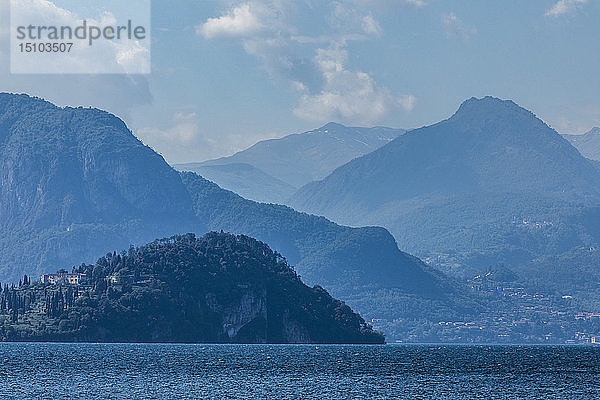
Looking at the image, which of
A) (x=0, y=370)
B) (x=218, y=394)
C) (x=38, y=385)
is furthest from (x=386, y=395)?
(x=0, y=370)

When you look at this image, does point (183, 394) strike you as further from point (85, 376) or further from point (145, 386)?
point (85, 376)

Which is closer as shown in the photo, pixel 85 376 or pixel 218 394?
pixel 218 394

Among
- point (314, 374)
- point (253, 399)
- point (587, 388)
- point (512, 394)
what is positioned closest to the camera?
point (253, 399)

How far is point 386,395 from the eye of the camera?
15850 cm

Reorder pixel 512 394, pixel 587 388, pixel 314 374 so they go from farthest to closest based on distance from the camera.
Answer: pixel 314 374
pixel 587 388
pixel 512 394

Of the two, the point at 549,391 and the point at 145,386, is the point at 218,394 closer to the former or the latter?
the point at 145,386

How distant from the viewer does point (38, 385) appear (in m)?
168

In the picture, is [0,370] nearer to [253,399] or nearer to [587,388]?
[253,399]

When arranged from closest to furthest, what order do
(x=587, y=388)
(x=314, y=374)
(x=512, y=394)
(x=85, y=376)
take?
1. (x=512, y=394)
2. (x=587, y=388)
3. (x=85, y=376)
4. (x=314, y=374)

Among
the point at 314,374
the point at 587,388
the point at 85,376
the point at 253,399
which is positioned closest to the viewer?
the point at 253,399

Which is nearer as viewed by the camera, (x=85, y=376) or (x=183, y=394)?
(x=183, y=394)

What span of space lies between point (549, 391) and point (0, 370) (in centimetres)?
9140

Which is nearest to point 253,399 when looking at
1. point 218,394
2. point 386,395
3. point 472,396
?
point 218,394

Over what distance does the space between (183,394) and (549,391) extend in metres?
52.8
